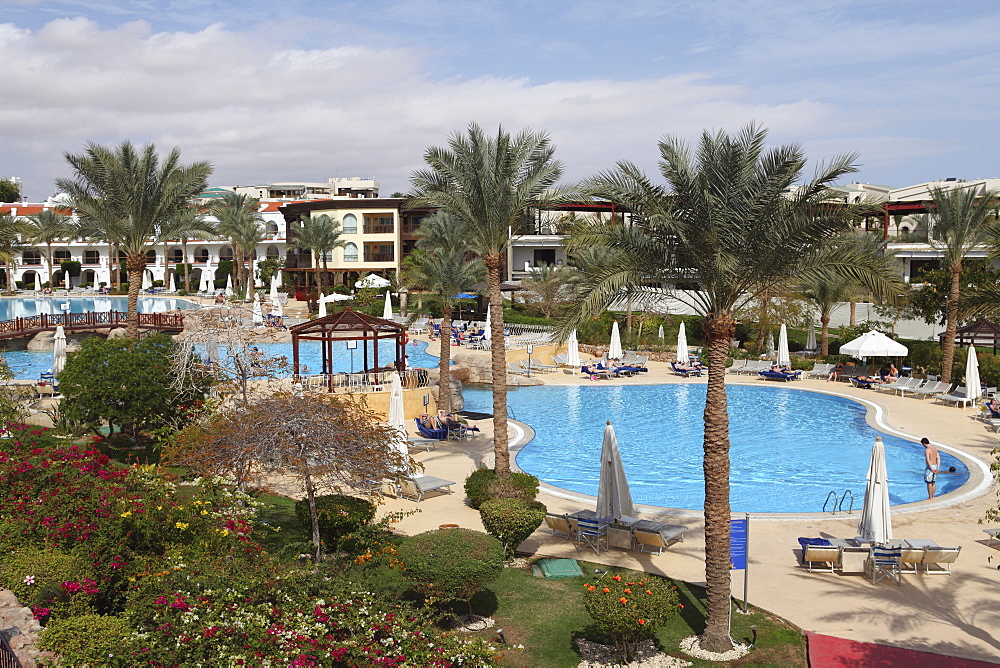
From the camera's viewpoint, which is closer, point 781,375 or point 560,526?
point 560,526

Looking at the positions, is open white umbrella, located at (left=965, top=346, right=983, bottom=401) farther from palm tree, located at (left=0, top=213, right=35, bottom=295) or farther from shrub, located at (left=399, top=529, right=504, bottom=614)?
palm tree, located at (left=0, top=213, right=35, bottom=295)

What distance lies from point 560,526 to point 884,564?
5.10 meters

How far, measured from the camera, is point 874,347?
93.8 ft

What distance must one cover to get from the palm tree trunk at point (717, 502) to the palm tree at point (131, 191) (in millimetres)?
17674

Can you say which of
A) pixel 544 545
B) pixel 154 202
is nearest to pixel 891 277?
pixel 544 545

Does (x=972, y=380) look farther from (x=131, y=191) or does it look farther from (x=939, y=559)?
(x=131, y=191)

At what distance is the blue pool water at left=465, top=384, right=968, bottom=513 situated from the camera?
18.1 meters

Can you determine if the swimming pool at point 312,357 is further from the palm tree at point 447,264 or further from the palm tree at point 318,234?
the palm tree at point 318,234

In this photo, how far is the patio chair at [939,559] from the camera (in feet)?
38.9

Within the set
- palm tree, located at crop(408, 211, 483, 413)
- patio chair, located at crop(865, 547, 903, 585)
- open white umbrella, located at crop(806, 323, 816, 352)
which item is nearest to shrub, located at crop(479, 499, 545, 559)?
patio chair, located at crop(865, 547, 903, 585)

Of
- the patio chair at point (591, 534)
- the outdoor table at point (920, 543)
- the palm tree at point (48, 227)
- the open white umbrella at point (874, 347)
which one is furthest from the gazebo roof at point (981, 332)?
the palm tree at point (48, 227)

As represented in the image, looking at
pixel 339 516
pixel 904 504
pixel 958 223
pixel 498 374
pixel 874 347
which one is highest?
pixel 958 223

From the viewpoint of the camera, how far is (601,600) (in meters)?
9.37

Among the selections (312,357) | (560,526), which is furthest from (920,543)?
(312,357)
